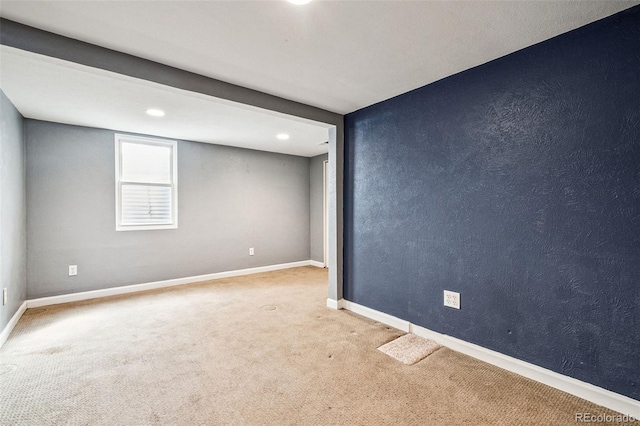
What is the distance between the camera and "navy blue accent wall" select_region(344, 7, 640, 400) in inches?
70.4

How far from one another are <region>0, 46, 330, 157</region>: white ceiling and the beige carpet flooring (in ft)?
7.08

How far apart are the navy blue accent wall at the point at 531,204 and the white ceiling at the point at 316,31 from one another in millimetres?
249

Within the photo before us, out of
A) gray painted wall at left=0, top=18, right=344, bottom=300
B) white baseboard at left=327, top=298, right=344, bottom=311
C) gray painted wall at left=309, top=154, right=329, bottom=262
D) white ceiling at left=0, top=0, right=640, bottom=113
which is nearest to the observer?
white ceiling at left=0, top=0, right=640, bottom=113

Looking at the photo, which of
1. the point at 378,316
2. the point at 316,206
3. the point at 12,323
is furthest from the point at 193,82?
the point at 316,206

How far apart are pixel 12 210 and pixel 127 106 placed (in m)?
1.54

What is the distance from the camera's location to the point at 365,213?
11.1 ft

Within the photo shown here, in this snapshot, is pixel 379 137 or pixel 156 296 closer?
pixel 379 137

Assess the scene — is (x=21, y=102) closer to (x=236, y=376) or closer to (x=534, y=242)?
(x=236, y=376)

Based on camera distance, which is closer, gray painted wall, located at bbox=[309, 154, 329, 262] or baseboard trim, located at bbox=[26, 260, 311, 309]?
baseboard trim, located at bbox=[26, 260, 311, 309]

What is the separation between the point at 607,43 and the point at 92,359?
419 cm

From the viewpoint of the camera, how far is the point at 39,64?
235 cm

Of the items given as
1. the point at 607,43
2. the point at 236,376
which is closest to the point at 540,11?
the point at 607,43

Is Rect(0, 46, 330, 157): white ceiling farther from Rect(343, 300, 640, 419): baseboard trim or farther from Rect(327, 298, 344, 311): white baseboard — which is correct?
Rect(343, 300, 640, 419): baseboard trim

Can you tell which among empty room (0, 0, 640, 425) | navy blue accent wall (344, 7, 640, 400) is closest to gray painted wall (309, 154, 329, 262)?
empty room (0, 0, 640, 425)
